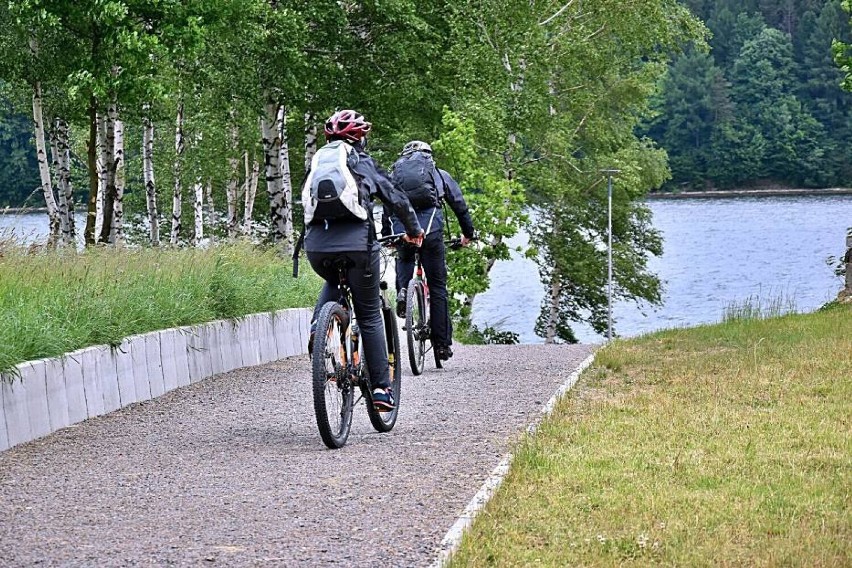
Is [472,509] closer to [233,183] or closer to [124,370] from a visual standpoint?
[124,370]

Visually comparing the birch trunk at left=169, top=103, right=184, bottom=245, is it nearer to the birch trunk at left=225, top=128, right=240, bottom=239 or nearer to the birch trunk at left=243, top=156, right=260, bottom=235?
the birch trunk at left=225, top=128, right=240, bottom=239

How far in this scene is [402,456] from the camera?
7.63m

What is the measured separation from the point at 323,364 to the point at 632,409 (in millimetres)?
2471

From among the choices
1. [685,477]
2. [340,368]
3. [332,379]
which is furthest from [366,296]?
[685,477]

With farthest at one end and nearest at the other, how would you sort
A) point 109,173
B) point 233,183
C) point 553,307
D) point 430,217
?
point 553,307 → point 233,183 → point 109,173 → point 430,217

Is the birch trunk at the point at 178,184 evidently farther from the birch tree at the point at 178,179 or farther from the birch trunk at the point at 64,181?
the birch trunk at the point at 64,181

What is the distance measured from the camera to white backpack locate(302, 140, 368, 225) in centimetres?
777

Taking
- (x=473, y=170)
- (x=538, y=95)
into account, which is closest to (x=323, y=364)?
(x=473, y=170)

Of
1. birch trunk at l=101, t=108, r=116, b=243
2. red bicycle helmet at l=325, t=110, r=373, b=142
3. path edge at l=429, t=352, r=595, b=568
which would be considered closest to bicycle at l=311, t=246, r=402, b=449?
red bicycle helmet at l=325, t=110, r=373, b=142

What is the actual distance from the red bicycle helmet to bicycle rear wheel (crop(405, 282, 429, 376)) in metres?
3.63

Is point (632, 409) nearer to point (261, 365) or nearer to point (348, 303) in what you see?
point (348, 303)

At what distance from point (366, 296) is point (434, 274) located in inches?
163

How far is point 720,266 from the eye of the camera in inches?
3019

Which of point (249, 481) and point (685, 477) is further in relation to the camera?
point (249, 481)
